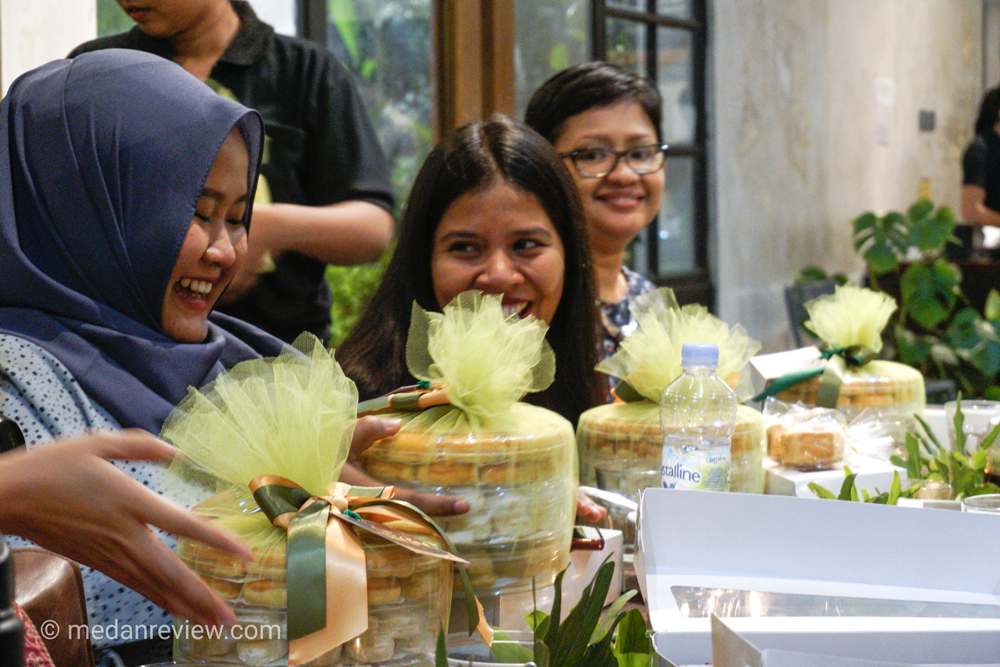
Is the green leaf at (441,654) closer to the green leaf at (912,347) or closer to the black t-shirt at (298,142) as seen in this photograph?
the black t-shirt at (298,142)

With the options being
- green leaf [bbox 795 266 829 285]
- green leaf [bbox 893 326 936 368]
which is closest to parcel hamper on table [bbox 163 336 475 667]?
green leaf [bbox 893 326 936 368]

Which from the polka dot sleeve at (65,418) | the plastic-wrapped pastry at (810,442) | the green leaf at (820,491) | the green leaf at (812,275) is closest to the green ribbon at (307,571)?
the polka dot sleeve at (65,418)

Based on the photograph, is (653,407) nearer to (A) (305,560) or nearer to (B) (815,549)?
(B) (815,549)

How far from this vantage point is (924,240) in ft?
16.1

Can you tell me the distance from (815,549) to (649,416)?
1.18 feet

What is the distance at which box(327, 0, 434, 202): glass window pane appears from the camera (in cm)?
362

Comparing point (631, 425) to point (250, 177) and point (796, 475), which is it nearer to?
point (796, 475)

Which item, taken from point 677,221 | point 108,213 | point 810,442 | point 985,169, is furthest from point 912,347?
point 108,213

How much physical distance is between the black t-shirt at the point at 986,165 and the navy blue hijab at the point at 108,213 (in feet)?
16.0

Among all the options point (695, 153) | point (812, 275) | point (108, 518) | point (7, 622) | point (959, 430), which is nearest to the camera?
→ point (7, 622)

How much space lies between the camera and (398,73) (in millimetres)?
3752

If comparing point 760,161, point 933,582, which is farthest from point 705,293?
point 933,582

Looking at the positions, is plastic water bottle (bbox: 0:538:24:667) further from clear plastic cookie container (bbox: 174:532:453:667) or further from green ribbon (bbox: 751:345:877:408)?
green ribbon (bbox: 751:345:877:408)

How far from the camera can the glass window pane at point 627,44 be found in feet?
14.2
